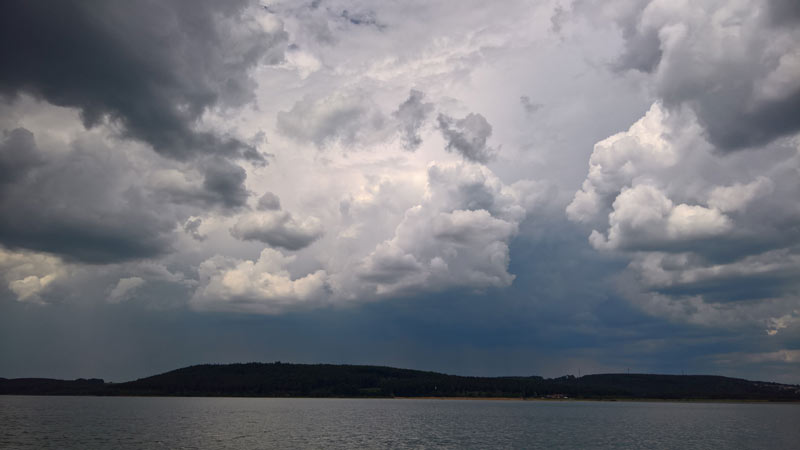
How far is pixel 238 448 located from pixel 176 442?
47.5ft

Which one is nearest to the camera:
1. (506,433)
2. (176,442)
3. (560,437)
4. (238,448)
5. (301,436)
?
(238,448)

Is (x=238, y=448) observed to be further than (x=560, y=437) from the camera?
No

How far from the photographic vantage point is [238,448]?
89.0m

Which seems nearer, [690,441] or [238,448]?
[238,448]

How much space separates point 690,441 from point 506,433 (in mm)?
39881

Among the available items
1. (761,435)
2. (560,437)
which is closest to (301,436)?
(560,437)

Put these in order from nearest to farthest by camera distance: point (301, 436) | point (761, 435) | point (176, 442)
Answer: point (176, 442) < point (301, 436) < point (761, 435)

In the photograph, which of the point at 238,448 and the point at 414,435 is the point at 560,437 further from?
the point at 238,448

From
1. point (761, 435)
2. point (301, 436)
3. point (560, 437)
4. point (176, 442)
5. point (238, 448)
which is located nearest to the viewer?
point (238, 448)

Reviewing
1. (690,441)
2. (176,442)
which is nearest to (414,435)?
(176,442)

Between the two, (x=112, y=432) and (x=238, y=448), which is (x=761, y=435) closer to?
A: (x=238, y=448)

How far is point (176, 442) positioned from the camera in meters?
95.2

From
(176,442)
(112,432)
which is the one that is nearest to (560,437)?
(176,442)

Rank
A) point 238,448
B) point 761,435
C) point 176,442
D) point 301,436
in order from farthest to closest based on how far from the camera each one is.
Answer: point 761,435
point 301,436
point 176,442
point 238,448
